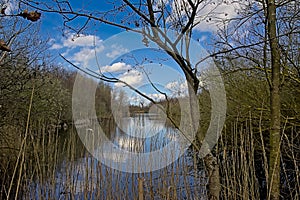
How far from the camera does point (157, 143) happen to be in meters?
2.49

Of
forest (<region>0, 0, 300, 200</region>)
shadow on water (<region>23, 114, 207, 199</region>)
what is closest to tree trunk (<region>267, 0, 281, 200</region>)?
forest (<region>0, 0, 300, 200</region>)

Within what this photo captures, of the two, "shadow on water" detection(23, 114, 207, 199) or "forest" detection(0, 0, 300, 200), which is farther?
"shadow on water" detection(23, 114, 207, 199)

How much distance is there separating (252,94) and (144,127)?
138cm

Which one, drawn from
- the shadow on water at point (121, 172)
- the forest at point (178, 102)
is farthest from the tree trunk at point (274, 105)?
the shadow on water at point (121, 172)

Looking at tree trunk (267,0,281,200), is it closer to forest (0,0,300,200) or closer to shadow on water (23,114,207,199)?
forest (0,0,300,200)

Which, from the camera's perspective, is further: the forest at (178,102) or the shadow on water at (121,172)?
the shadow on water at (121,172)

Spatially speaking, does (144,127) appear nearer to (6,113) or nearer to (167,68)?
(167,68)

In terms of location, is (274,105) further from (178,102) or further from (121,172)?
(121,172)

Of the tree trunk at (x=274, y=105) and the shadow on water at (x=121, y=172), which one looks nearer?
the tree trunk at (x=274, y=105)

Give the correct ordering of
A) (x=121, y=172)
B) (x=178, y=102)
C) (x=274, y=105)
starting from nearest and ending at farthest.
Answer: (x=274, y=105) → (x=121, y=172) → (x=178, y=102)

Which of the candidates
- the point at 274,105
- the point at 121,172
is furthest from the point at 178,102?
the point at 274,105

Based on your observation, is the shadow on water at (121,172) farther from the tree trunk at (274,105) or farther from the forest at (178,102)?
the tree trunk at (274,105)

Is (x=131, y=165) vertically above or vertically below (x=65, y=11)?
below

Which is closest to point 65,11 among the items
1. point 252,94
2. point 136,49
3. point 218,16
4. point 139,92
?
point 136,49
